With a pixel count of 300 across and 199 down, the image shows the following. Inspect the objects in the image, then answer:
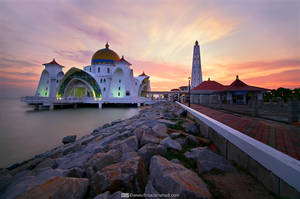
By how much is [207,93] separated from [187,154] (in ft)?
65.6

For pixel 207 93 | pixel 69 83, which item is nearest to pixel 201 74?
pixel 207 93

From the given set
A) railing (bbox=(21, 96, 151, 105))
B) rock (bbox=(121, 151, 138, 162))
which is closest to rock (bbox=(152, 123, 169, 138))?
rock (bbox=(121, 151, 138, 162))

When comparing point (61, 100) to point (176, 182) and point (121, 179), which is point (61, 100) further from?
point (176, 182)

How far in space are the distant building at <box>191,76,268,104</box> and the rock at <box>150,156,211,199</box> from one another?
18.2m

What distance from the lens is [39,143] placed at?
754cm

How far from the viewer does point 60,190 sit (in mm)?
1876

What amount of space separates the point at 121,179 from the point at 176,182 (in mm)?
889

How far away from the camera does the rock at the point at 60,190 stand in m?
1.77

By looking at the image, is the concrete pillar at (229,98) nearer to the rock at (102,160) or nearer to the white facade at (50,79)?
the rock at (102,160)

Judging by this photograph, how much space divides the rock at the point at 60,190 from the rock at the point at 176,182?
120cm

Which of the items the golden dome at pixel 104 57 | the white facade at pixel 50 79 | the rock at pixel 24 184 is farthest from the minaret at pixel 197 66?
the white facade at pixel 50 79

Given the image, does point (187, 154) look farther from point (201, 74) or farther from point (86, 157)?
point (201, 74)

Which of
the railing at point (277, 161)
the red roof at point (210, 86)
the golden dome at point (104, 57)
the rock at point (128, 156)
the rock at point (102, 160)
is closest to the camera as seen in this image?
the railing at point (277, 161)

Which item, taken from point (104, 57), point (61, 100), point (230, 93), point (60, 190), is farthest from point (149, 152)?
point (104, 57)
